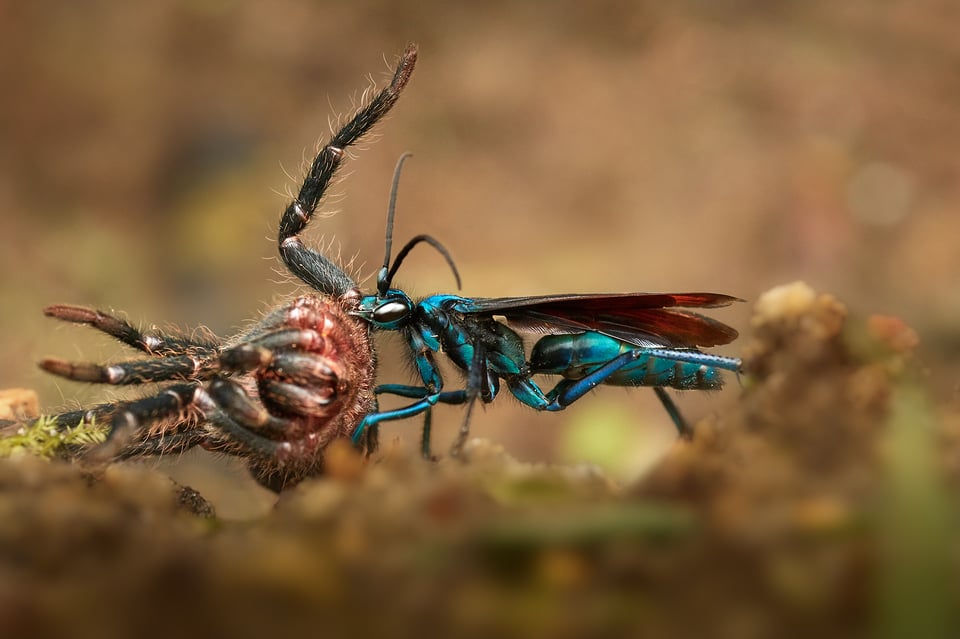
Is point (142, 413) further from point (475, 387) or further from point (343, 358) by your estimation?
point (475, 387)

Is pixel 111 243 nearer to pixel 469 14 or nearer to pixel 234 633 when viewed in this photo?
pixel 469 14

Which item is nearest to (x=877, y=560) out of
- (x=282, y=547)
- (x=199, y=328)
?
(x=282, y=547)

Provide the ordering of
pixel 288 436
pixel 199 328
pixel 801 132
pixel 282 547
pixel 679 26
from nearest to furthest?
pixel 282 547 < pixel 288 436 < pixel 199 328 < pixel 801 132 < pixel 679 26

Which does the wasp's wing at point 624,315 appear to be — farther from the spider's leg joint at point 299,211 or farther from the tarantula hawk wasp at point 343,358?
the spider's leg joint at point 299,211

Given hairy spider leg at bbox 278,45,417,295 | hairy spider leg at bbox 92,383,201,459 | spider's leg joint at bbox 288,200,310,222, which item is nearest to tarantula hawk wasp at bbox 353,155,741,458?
hairy spider leg at bbox 278,45,417,295

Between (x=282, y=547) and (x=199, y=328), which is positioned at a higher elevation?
(x=199, y=328)

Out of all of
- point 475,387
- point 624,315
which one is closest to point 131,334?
point 475,387

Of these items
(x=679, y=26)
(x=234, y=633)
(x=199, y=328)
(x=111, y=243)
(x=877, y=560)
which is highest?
(x=679, y=26)
